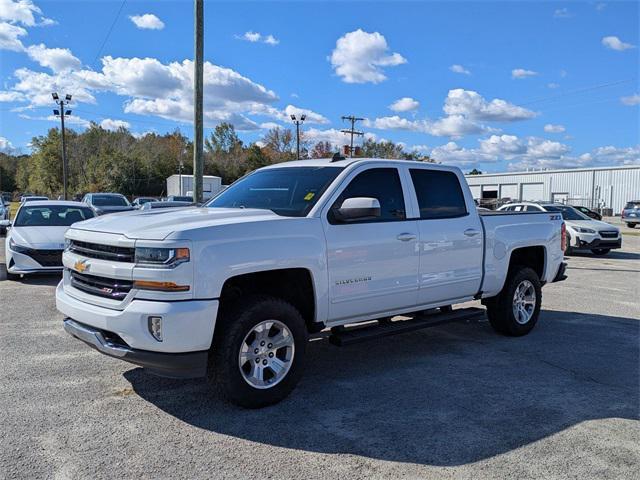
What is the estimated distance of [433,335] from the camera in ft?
22.6

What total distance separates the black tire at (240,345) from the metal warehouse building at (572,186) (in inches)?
1775

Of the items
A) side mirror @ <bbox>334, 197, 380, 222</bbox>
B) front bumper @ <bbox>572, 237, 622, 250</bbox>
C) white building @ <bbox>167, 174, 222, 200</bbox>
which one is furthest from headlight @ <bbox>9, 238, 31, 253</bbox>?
white building @ <bbox>167, 174, 222, 200</bbox>

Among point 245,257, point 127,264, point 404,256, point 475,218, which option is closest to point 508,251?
point 475,218

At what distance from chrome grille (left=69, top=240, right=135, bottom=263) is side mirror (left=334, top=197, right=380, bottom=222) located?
176 centimetres

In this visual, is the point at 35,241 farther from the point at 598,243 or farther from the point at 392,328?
the point at 598,243

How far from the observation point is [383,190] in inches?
211

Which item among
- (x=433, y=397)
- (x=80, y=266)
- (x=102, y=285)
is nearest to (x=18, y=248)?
(x=80, y=266)

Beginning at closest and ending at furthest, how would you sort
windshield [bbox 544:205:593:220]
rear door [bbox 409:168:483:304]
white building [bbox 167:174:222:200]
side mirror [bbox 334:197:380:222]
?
side mirror [bbox 334:197:380:222] < rear door [bbox 409:168:483:304] < windshield [bbox 544:205:593:220] < white building [bbox 167:174:222:200]

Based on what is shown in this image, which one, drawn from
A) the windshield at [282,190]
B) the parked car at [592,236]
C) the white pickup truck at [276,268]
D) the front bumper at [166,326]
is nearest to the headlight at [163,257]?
the white pickup truck at [276,268]

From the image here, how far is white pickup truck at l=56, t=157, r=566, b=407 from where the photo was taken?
3.86 meters

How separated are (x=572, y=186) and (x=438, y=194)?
6210 cm

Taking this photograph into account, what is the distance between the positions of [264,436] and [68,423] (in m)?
1.48

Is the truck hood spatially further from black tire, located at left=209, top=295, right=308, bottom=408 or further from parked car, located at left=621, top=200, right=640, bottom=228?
parked car, located at left=621, top=200, right=640, bottom=228

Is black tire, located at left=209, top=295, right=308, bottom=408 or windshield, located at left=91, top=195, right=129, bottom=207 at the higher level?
windshield, located at left=91, top=195, right=129, bottom=207
